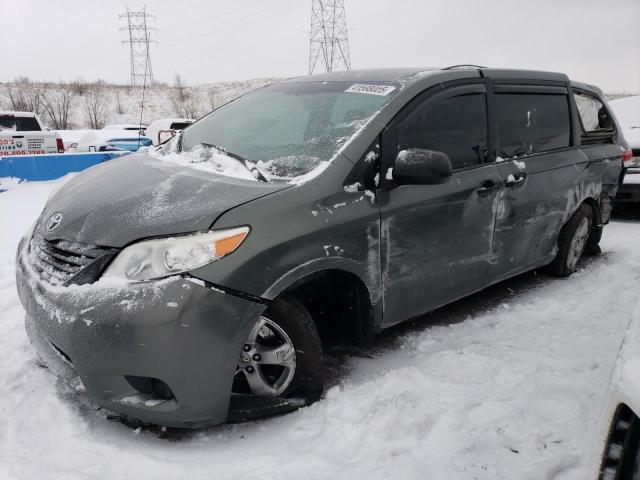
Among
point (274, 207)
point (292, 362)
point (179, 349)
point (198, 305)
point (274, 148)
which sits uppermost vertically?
point (274, 148)

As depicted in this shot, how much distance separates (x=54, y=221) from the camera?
95.8 inches

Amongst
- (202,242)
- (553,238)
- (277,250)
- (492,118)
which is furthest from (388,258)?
(553,238)

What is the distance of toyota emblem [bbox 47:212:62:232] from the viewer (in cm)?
239

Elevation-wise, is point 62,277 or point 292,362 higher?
point 62,277

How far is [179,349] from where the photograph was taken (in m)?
2.01

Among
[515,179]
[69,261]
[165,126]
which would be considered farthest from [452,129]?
[165,126]

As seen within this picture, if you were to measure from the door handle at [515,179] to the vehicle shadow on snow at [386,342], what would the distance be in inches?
38.1

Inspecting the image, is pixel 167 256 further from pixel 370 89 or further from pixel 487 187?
pixel 487 187

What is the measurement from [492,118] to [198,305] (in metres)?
2.36

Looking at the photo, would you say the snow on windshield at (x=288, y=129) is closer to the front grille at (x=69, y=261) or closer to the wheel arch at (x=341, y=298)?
the wheel arch at (x=341, y=298)

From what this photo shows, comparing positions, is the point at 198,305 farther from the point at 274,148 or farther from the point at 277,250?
the point at 274,148

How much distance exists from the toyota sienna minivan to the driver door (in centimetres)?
1

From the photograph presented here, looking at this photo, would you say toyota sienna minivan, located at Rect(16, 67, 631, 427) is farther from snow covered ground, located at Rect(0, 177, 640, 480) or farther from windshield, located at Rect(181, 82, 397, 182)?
snow covered ground, located at Rect(0, 177, 640, 480)

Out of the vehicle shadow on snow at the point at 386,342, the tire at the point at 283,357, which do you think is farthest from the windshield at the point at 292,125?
the vehicle shadow on snow at the point at 386,342
